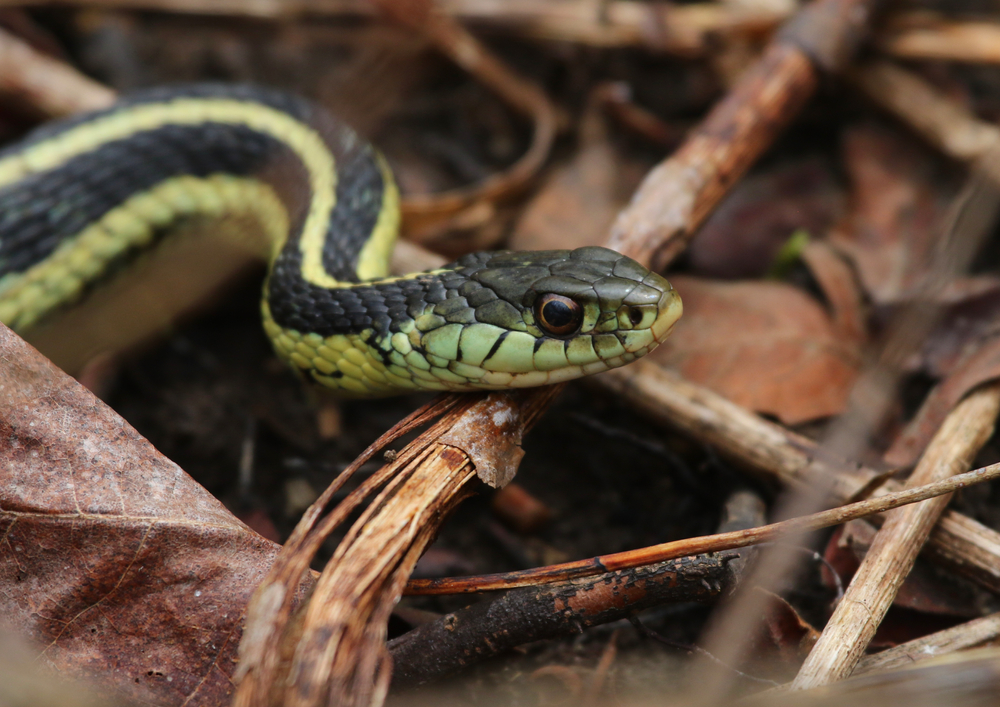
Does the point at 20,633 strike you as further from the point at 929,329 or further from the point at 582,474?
the point at 929,329

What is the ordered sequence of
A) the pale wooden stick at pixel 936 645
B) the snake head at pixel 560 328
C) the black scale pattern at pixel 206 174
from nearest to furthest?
the pale wooden stick at pixel 936 645 < the snake head at pixel 560 328 < the black scale pattern at pixel 206 174

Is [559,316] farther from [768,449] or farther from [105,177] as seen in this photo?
[105,177]

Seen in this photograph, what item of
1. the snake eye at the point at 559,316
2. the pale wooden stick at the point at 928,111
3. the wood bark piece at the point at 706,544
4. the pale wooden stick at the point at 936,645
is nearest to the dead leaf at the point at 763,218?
the pale wooden stick at the point at 928,111

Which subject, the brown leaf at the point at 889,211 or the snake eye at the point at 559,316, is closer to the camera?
the snake eye at the point at 559,316

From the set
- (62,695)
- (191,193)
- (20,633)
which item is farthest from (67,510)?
(191,193)

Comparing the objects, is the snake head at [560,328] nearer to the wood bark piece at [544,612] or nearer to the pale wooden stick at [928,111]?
the wood bark piece at [544,612]

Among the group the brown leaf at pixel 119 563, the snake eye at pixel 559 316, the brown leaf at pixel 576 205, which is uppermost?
the brown leaf at pixel 576 205

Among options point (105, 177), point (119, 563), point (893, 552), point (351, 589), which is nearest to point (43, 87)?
point (105, 177)
